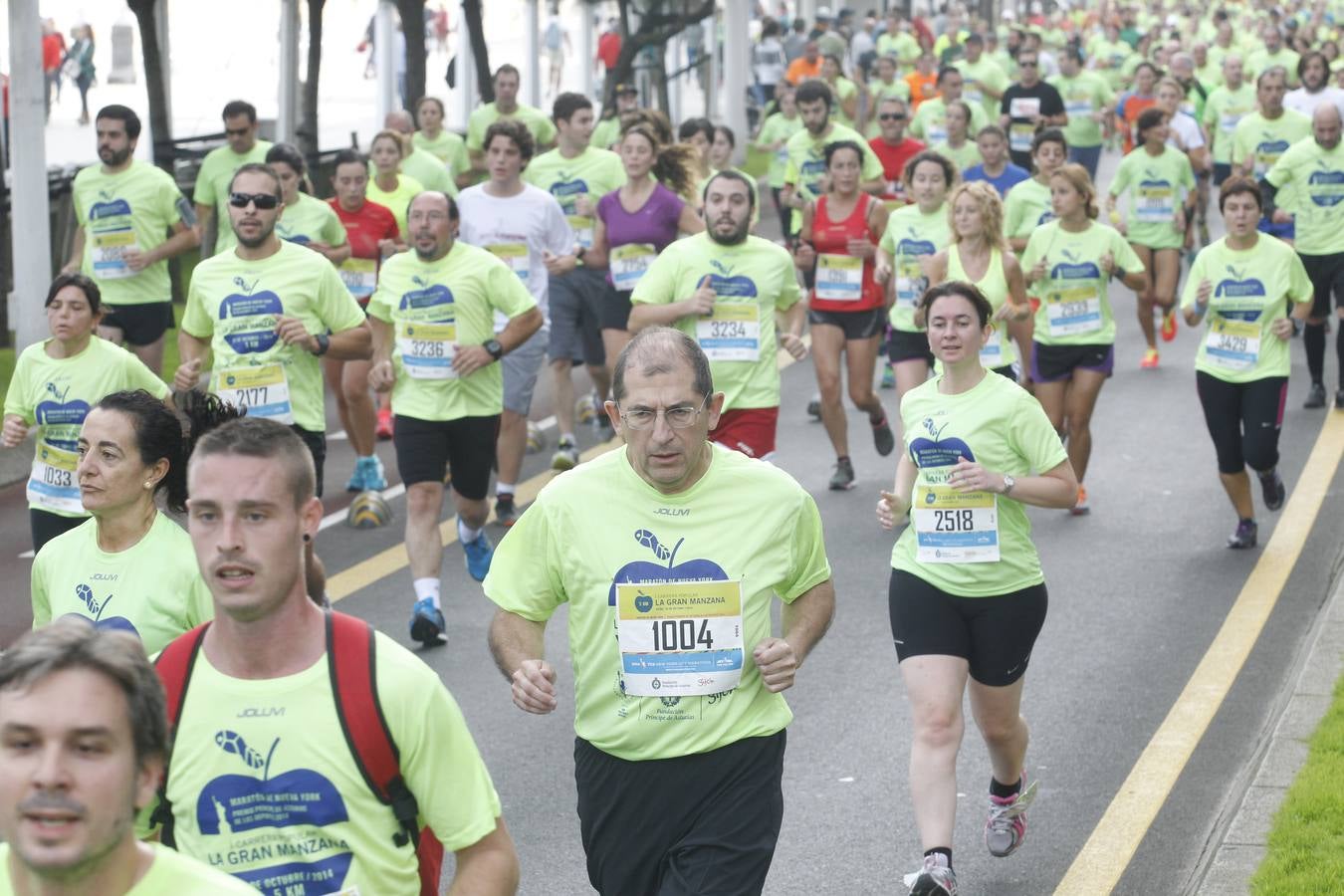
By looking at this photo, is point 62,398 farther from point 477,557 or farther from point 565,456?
point 565,456

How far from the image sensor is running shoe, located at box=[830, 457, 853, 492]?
12.5 m

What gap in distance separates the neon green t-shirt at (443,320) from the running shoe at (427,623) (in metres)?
0.93

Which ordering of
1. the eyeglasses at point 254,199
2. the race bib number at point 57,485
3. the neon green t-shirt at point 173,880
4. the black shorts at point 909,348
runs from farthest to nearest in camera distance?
the black shorts at point 909,348, the eyeglasses at point 254,199, the race bib number at point 57,485, the neon green t-shirt at point 173,880

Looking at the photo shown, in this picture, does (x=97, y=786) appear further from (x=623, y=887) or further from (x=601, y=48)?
(x=601, y=48)

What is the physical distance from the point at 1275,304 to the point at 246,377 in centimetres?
508

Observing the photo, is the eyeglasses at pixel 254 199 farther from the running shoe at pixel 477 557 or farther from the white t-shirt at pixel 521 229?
the white t-shirt at pixel 521 229

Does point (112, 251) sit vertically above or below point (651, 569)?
above

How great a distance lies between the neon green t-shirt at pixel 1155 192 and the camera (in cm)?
1587

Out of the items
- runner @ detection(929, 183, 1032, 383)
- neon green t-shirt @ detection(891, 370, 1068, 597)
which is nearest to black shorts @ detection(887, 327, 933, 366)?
runner @ detection(929, 183, 1032, 383)

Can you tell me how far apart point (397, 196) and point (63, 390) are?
6.69 meters

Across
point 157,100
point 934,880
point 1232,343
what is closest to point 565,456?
point 1232,343

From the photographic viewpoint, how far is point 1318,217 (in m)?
15.0

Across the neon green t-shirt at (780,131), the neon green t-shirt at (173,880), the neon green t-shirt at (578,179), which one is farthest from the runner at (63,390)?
the neon green t-shirt at (780,131)

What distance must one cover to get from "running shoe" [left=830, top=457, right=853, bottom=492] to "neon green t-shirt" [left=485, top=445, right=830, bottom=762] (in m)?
7.51
